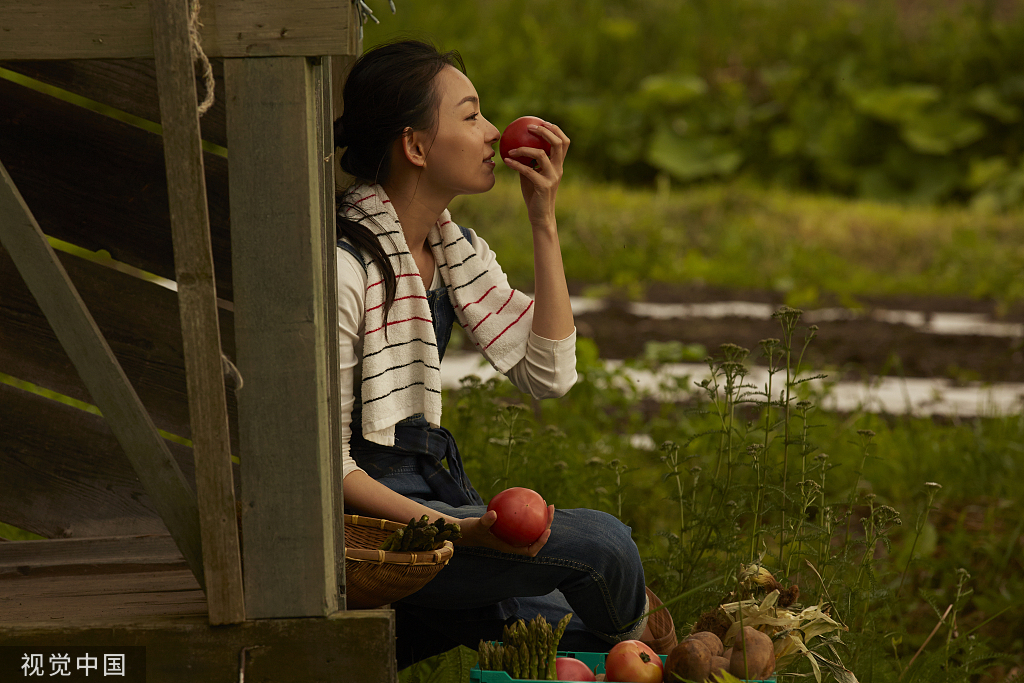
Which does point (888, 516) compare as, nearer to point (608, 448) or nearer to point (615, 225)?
point (608, 448)

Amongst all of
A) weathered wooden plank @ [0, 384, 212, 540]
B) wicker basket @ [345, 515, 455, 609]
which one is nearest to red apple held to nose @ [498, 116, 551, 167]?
wicker basket @ [345, 515, 455, 609]

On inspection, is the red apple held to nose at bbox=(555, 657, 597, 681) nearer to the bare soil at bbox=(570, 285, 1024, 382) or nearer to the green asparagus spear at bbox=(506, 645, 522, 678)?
the green asparagus spear at bbox=(506, 645, 522, 678)

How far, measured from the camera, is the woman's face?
2.14m

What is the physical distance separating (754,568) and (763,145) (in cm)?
Answer: 945

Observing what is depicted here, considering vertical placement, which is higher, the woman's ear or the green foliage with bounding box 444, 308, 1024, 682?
the woman's ear

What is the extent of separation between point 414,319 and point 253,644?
73 centimetres

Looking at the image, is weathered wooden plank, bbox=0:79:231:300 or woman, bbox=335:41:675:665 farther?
weathered wooden plank, bbox=0:79:231:300

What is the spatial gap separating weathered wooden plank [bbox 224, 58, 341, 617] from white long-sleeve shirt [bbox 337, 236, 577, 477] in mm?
222

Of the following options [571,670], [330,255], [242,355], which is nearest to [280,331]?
[242,355]

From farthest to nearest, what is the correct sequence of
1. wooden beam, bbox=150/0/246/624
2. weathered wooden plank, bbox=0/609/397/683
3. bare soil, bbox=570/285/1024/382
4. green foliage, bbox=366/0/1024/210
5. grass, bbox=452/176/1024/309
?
green foliage, bbox=366/0/1024/210
grass, bbox=452/176/1024/309
bare soil, bbox=570/285/1024/382
weathered wooden plank, bbox=0/609/397/683
wooden beam, bbox=150/0/246/624

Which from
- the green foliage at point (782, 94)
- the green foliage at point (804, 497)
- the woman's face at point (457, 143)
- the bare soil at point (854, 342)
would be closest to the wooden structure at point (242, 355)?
the woman's face at point (457, 143)

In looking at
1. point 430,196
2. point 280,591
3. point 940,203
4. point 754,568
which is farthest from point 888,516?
point 940,203

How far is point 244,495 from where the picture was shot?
1669 mm

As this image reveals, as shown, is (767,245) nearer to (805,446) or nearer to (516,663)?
(805,446)
